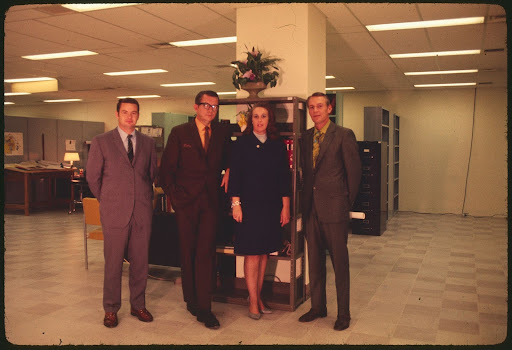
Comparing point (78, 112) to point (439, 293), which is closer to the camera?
point (439, 293)

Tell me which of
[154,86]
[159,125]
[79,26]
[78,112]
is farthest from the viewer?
[78,112]

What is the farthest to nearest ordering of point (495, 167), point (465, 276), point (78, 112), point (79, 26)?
point (78, 112) → point (495, 167) → point (79, 26) → point (465, 276)

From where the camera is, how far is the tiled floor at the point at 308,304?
3.64 metres

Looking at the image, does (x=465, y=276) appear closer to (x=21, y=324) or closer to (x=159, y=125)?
(x=21, y=324)

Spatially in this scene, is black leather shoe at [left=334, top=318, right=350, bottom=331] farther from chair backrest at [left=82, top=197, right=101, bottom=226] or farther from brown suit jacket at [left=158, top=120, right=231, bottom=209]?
chair backrest at [left=82, top=197, right=101, bottom=226]

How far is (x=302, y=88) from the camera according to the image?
4887mm

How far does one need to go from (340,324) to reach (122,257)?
1.82m

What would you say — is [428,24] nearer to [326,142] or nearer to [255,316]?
[326,142]

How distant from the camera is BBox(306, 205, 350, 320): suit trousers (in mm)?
3822

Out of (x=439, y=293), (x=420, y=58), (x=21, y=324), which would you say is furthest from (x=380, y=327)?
(x=420, y=58)

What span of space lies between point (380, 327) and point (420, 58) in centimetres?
560

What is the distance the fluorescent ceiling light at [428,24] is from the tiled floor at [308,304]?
3.04 metres

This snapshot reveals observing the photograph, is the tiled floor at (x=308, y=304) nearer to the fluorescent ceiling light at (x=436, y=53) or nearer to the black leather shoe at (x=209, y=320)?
the black leather shoe at (x=209, y=320)

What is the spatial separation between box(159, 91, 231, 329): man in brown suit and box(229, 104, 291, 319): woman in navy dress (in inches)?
7.5
